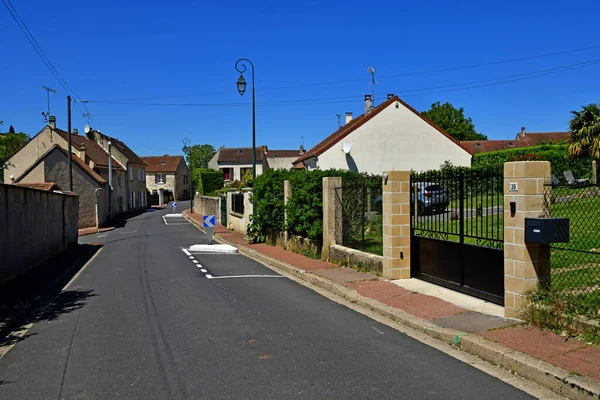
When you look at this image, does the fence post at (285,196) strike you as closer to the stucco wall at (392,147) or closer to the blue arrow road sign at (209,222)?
the blue arrow road sign at (209,222)

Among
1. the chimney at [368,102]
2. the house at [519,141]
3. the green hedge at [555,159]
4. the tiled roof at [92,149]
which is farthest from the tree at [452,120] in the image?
the tiled roof at [92,149]

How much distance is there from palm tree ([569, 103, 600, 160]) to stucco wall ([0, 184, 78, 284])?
2131 cm

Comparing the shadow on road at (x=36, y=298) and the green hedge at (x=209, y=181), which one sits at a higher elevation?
the green hedge at (x=209, y=181)

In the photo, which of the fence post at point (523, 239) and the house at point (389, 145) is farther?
the house at point (389, 145)

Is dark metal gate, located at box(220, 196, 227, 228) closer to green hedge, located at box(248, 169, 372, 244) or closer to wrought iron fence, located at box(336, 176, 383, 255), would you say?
green hedge, located at box(248, 169, 372, 244)

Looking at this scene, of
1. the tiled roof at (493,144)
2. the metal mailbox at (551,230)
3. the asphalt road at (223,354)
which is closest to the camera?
the asphalt road at (223,354)

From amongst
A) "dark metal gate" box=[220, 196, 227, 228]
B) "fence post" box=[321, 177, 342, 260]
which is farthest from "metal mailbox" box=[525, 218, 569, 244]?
"dark metal gate" box=[220, 196, 227, 228]

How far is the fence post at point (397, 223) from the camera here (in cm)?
1020

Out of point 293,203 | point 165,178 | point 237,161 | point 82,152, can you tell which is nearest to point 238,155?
point 237,161

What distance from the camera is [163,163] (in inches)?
3479

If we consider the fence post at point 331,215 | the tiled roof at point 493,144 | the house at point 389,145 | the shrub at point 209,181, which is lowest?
the fence post at point 331,215

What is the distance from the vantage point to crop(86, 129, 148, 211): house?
55.5m

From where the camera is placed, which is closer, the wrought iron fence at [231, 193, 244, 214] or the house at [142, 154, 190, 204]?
the wrought iron fence at [231, 193, 244, 214]

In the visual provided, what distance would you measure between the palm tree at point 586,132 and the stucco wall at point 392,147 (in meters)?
11.0
